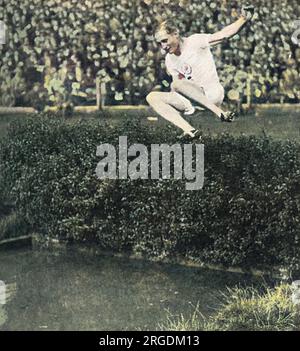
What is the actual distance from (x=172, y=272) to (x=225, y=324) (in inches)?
28.5

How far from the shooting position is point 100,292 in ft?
23.2

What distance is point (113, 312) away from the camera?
6.91 meters

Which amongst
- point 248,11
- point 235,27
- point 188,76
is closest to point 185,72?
point 188,76

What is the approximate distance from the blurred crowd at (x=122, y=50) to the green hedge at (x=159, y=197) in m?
0.34

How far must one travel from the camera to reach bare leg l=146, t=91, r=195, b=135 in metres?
7.11

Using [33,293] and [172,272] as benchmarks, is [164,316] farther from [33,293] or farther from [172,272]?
[33,293]

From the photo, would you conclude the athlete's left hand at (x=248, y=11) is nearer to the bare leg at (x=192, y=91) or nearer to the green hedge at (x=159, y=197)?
the bare leg at (x=192, y=91)

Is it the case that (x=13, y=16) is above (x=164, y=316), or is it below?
above

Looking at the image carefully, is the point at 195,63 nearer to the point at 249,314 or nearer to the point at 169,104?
the point at 169,104

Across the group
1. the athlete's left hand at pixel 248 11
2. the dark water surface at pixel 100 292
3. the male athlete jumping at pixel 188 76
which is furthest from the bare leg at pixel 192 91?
the dark water surface at pixel 100 292

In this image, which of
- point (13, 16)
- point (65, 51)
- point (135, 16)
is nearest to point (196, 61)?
point (135, 16)

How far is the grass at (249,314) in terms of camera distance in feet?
21.7

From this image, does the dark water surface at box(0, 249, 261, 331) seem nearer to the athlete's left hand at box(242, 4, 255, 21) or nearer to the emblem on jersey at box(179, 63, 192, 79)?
the emblem on jersey at box(179, 63, 192, 79)

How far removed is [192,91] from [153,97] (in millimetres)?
353
